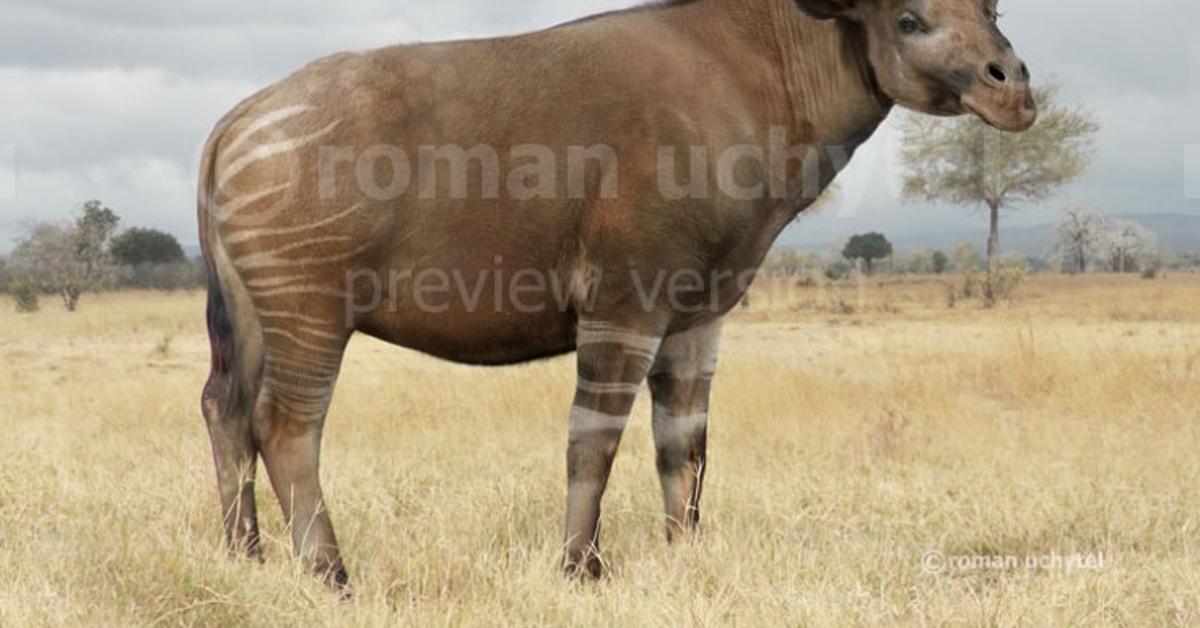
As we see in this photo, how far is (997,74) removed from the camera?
5414mm

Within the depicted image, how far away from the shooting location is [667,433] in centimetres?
653

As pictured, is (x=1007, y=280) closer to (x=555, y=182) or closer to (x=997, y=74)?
(x=997, y=74)

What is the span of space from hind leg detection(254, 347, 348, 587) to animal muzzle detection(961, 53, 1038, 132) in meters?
3.20

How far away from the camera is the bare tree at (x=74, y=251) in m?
48.3

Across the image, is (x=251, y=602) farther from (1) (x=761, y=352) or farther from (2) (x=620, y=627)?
(1) (x=761, y=352)

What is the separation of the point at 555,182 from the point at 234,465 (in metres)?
2.22

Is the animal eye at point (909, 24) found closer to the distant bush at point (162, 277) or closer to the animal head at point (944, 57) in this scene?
the animal head at point (944, 57)

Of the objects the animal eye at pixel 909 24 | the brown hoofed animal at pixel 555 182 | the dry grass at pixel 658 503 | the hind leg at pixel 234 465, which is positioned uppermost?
the animal eye at pixel 909 24

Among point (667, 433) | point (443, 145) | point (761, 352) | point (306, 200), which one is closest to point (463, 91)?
point (443, 145)

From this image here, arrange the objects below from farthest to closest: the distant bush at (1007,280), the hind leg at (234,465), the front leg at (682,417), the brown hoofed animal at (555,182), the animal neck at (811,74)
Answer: the distant bush at (1007,280) < the front leg at (682,417) < the hind leg at (234,465) < the animal neck at (811,74) < the brown hoofed animal at (555,182)

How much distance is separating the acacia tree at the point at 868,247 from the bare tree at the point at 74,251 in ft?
163

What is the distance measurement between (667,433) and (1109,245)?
7234 cm

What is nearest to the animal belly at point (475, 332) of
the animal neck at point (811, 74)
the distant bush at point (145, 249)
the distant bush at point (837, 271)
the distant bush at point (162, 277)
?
the animal neck at point (811, 74)

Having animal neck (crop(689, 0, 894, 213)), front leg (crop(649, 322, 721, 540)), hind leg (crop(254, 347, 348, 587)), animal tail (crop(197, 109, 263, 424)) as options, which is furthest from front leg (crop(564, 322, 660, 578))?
animal tail (crop(197, 109, 263, 424))
